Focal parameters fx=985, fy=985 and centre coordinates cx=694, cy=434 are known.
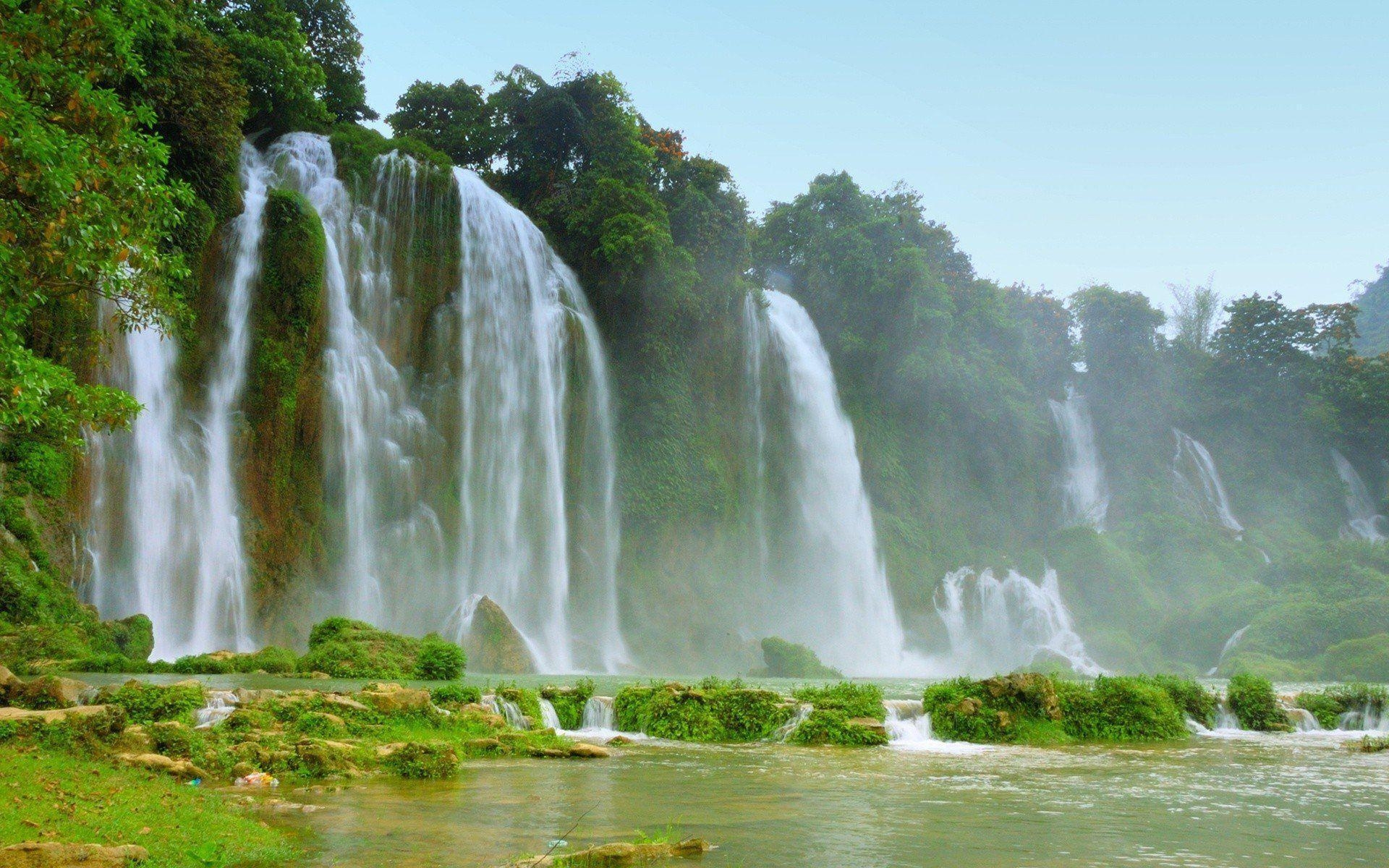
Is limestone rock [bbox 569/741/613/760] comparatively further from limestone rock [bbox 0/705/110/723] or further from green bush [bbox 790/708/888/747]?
limestone rock [bbox 0/705/110/723]

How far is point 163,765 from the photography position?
751 centimetres

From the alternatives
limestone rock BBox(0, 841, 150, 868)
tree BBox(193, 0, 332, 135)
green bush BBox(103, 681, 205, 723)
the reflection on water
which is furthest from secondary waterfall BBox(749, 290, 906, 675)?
limestone rock BBox(0, 841, 150, 868)

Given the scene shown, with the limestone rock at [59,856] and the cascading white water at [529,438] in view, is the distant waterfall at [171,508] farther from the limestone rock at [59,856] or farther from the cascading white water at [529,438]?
the limestone rock at [59,856]

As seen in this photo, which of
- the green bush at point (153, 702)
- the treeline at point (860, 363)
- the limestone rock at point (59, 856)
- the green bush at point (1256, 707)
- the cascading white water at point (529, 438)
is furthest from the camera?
the cascading white water at point (529, 438)

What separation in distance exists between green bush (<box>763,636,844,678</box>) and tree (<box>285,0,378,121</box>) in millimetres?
23548

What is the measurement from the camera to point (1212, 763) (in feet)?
35.2

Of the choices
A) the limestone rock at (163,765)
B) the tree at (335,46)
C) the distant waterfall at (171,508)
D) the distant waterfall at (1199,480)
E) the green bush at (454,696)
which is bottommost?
the limestone rock at (163,765)

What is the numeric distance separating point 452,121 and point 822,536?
2045 cm

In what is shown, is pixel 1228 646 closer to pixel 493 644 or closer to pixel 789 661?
pixel 789 661

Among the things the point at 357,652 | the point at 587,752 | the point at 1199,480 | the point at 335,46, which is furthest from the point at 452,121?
the point at 1199,480

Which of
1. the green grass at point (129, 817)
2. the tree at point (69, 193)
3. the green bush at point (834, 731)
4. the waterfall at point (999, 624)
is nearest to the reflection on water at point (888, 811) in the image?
the green grass at point (129, 817)

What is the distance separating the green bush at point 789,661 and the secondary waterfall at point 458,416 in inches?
161

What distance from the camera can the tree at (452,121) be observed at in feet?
118

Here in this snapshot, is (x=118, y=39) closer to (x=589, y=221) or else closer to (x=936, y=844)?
(x=936, y=844)
